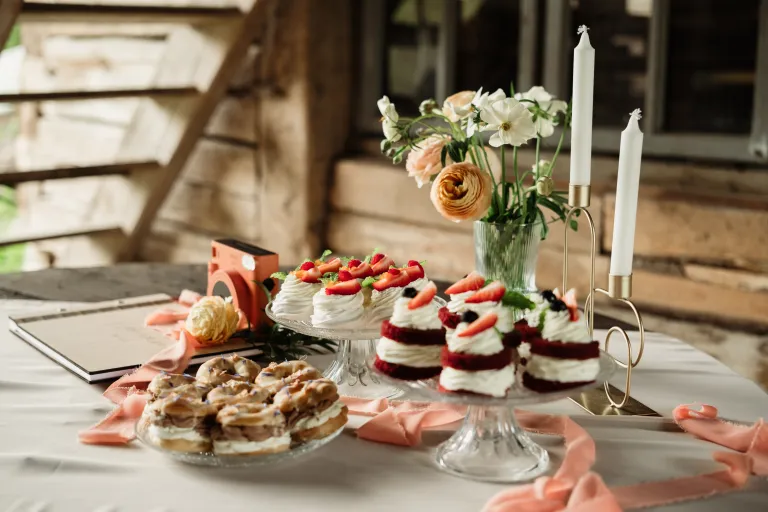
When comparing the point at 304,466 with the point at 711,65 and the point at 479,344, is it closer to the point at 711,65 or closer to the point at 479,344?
the point at 479,344

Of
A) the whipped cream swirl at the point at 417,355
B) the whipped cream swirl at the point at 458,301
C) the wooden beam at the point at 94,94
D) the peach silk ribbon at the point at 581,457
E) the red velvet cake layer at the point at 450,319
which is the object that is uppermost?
the wooden beam at the point at 94,94

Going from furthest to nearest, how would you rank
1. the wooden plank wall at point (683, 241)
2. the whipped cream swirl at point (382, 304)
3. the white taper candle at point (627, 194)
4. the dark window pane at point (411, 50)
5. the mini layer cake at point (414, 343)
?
the dark window pane at point (411, 50)
the wooden plank wall at point (683, 241)
the whipped cream swirl at point (382, 304)
the white taper candle at point (627, 194)
the mini layer cake at point (414, 343)

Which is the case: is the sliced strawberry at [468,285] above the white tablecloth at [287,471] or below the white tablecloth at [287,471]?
above

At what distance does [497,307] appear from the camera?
1.04 metres

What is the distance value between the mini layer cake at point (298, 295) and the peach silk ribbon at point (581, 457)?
0.14 metres

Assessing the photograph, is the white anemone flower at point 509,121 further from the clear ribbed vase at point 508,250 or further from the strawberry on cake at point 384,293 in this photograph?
the strawberry on cake at point 384,293

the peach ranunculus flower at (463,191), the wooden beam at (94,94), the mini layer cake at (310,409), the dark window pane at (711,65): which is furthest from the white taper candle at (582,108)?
the wooden beam at (94,94)

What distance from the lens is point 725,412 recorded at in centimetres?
126

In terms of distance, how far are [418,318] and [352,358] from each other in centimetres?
33

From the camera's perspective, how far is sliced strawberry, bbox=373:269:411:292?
50.4 inches

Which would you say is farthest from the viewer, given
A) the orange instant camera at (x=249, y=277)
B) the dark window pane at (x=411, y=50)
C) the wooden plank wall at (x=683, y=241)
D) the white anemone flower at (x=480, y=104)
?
the dark window pane at (x=411, y=50)

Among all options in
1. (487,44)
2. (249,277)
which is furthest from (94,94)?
(249,277)

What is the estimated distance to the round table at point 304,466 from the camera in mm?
977

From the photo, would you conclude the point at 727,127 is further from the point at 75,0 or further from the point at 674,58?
the point at 75,0
